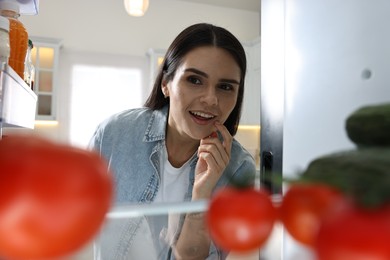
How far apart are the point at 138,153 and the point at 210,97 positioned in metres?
0.23

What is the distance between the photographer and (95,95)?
3.18 meters

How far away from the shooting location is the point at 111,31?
127 inches

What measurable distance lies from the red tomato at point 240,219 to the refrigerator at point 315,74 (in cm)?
18

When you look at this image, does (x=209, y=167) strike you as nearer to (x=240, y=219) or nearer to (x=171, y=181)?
(x=171, y=181)

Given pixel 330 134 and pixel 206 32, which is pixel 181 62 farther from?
pixel 330 134

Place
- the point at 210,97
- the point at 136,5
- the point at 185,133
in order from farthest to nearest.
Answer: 1. the point at 136,5
2. the point at 185,133
3. the point at 210,97

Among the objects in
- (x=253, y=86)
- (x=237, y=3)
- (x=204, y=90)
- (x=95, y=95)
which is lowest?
(x=204, y=90)

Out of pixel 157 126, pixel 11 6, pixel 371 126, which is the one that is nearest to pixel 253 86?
pixel 157 126

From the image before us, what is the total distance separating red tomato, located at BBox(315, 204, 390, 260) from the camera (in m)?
0.14

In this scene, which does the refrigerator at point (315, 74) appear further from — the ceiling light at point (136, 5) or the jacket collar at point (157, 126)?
the ceiling light at point (136, 5)

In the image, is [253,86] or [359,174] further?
[253,86]

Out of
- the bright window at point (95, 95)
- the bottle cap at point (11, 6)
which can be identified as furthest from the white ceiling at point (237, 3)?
the bottle cap at point (11, 6)

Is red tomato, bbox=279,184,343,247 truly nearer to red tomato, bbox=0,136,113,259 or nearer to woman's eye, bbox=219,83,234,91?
red tomato, bbox=0,136,113,259

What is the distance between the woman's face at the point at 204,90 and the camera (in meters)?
0.84
